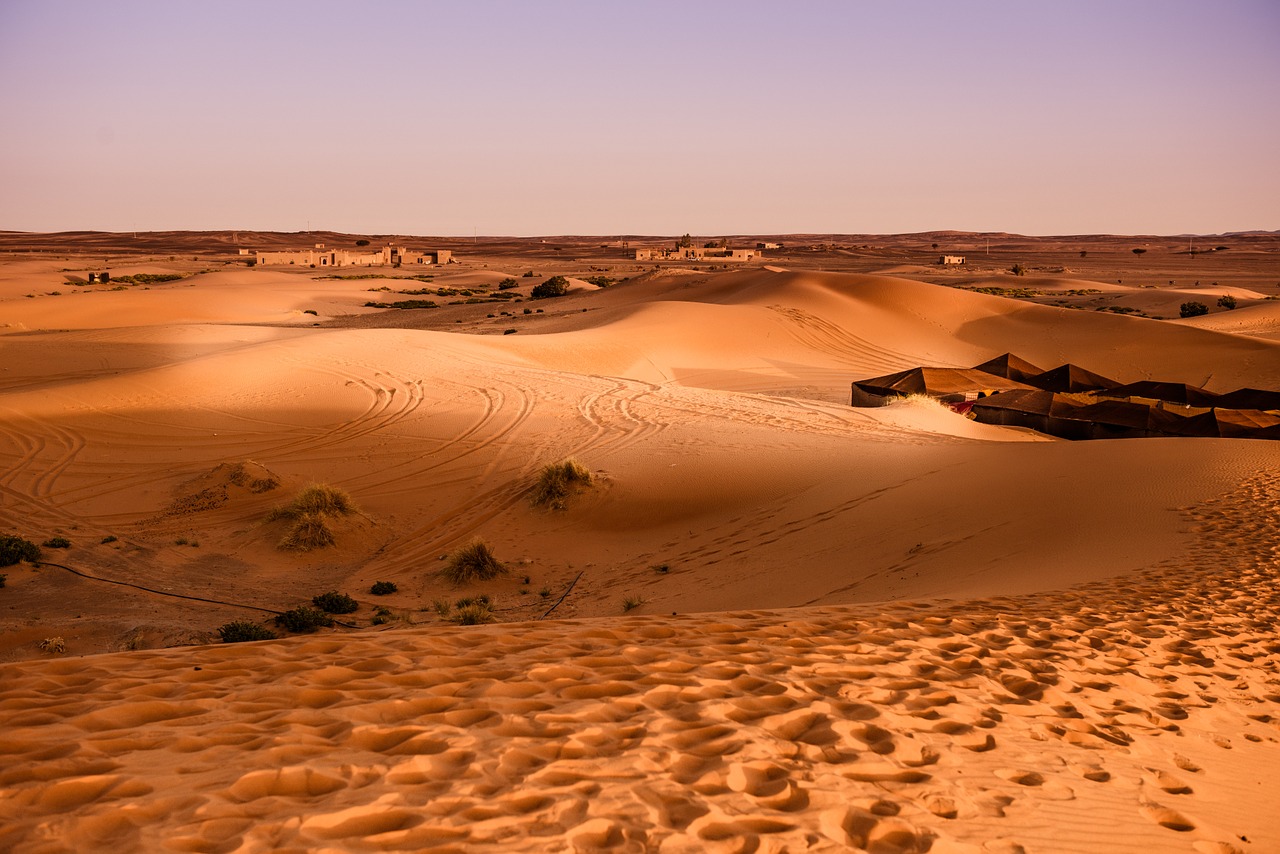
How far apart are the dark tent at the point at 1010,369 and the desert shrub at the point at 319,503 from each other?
19.8 m

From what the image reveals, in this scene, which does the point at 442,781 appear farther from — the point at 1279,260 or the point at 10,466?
the point at 1279,260

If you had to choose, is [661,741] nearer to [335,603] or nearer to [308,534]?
[335,603]

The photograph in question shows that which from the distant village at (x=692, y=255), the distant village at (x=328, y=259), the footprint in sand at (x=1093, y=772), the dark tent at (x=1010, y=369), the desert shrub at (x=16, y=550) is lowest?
the desert shrub at (x=16, y=550)

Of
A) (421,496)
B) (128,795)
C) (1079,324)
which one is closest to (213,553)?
(421,496)

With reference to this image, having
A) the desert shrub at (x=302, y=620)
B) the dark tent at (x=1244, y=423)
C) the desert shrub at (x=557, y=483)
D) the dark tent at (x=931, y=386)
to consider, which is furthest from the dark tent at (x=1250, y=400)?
the desert shrub at (x=302, y=620)

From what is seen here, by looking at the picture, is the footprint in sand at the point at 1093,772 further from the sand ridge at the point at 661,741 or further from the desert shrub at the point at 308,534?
the desert shrub at the point at 308,534

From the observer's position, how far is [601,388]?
74.4 feet

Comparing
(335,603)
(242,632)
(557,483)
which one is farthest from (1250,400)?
(242,632)

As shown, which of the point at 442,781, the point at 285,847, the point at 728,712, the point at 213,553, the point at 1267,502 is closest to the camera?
the point at 285,847

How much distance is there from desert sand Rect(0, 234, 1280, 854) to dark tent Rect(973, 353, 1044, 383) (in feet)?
22.4

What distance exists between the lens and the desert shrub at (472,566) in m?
11.8

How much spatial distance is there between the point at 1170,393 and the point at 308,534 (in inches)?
803

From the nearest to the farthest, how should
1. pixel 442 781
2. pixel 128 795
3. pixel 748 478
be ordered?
pixel 128 795
pixel 442 781
pixel 748 478

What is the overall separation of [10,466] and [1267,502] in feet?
61.4
